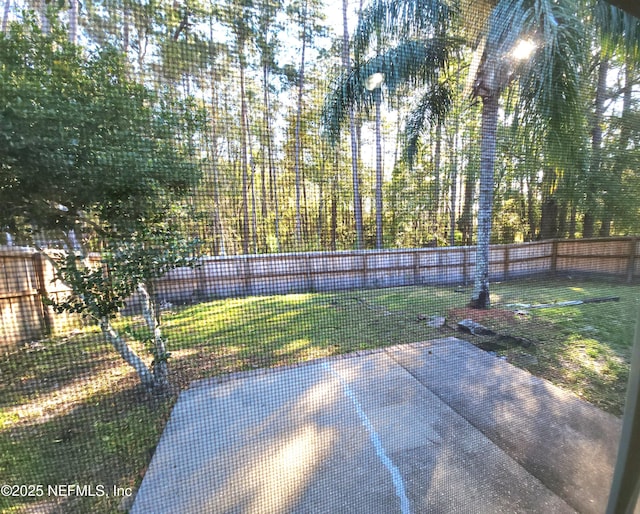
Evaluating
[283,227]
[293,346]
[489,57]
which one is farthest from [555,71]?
[293,346]

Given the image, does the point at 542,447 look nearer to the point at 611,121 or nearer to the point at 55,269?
the point at 611,121

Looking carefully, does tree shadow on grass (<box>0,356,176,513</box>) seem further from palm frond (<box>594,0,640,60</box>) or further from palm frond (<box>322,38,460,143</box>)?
palm frond (<box>594,0,640,60</box>)

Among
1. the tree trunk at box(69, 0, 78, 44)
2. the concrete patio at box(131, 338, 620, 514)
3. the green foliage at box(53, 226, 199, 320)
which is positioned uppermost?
the tree trunk at box(69, 0, 78, 44)

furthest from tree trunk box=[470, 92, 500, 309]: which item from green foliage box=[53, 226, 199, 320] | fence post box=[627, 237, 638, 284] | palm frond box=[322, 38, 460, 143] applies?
green foliage box=[53, 226, 199, 320]

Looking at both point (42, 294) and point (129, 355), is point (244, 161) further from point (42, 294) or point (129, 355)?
point (129, 355)

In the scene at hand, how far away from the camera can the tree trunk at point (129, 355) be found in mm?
1352

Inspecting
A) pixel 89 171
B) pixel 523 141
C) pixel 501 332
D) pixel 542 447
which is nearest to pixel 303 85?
pixel 89 171

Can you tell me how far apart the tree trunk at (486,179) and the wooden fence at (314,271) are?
0.08 meters

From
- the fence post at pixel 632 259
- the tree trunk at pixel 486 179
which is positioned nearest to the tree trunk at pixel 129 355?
the tree trunk at pixel 486 179

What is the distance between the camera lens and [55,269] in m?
1.12

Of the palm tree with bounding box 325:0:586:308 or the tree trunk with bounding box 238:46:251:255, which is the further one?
the palm tree with bounding box 325:0:586:308

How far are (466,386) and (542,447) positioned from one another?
46 cm

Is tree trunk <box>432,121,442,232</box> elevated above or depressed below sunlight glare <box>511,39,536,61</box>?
below

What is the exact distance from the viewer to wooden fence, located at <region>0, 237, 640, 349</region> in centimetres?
113
